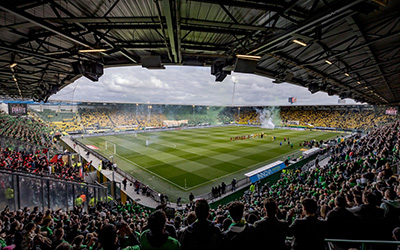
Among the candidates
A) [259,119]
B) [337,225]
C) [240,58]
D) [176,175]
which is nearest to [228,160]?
[176,175]

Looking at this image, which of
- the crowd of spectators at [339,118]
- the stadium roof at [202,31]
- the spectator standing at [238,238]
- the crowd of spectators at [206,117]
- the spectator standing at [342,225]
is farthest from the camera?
the crowd of spectators at [206,117]

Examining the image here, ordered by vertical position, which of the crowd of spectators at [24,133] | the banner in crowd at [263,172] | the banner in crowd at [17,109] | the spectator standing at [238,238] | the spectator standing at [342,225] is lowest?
the banner in crowd at [263,172]

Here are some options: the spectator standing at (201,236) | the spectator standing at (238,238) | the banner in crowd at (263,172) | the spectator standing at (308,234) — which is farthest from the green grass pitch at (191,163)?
the spectator standing at (201,236)

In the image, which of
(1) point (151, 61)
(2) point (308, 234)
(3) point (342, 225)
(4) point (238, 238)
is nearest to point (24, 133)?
(1) point (151, 61)

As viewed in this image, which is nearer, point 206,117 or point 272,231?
point 272,231

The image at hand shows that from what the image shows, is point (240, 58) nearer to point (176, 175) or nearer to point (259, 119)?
point (176, 175)

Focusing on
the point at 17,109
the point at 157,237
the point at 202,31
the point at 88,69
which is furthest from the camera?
the point at 17,109

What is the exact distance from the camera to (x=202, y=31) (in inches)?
211

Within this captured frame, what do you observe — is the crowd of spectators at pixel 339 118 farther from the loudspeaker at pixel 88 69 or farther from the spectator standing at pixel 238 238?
the spectator standing at pixel 238 238

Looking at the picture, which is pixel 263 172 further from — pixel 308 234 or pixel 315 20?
pixel 308 234

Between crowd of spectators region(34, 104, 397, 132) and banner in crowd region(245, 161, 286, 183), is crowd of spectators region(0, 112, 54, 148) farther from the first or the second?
crowd of spectators region(34, 104, 397, 132)

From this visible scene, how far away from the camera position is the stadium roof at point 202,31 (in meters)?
4.18

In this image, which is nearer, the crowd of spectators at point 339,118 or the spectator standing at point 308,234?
the spectator standing at point 308,234

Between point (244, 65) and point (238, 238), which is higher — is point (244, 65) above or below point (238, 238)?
above
